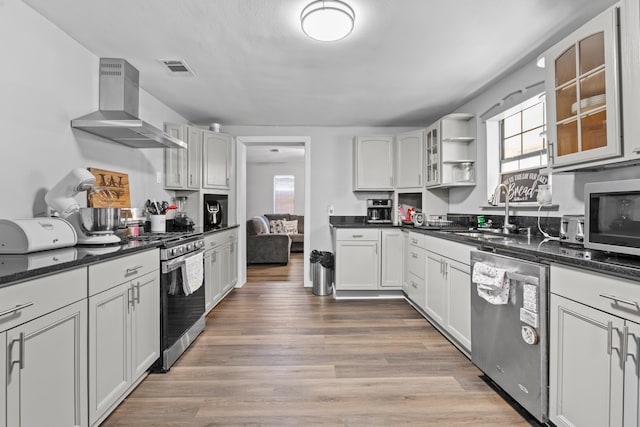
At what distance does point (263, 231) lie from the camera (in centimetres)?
672

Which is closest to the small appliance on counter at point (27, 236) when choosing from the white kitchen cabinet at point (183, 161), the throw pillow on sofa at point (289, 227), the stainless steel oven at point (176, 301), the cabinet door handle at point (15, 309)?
the cabinet door handle at point (15, 309)

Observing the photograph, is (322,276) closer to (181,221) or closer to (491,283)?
(181,221)

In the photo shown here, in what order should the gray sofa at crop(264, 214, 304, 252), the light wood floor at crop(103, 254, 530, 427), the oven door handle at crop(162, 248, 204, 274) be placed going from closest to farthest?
1. the light wood floor at crop(103, 254, 530, 427)
2. the oven door handle at crop(162, 248, 204, 274)
3. the gray sofa at crop(264, 214, 304, 252)

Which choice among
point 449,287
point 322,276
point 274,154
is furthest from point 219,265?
point 274,154

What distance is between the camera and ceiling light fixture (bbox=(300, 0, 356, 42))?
1.87 m

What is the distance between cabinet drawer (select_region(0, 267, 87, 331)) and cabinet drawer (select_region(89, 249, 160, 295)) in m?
0.07

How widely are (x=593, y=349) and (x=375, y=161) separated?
3305 mm

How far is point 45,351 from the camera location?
1.25m

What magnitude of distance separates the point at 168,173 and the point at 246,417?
2.81 meters

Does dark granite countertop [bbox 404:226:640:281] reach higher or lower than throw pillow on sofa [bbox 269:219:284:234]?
higher

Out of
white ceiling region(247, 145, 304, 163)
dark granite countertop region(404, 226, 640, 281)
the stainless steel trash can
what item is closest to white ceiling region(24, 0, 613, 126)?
dark granite countertop region(404, 226, 640, 281)

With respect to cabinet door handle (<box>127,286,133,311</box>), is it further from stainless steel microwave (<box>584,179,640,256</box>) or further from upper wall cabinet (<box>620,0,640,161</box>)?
upper wall cabinet (<box>620,0,640,161</box>)

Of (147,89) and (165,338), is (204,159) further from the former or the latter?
(165,338)

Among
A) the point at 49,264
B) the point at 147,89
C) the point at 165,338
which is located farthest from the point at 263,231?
the point at 49,264
